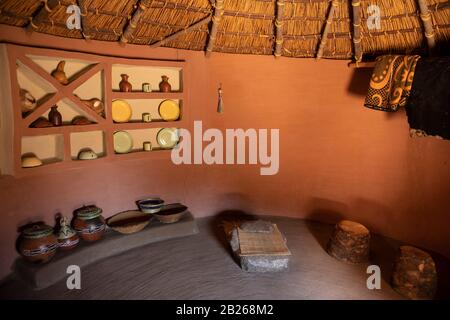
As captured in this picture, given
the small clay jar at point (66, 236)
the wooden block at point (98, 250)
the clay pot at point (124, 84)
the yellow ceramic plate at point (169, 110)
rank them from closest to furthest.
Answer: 1. the wooden block at point (98, 250)
2. the small clay jar at point (66, 236)
3. the clay pot at point (124, 84)
4. the yellow ceramic plate at point (169, 110)

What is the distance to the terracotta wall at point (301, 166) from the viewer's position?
2852 millimetres

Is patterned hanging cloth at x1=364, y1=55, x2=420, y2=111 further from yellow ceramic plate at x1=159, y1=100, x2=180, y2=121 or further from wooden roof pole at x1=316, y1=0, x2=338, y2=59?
yellow ceramic plate at x1=159, y1=100, x2=180, y2=121

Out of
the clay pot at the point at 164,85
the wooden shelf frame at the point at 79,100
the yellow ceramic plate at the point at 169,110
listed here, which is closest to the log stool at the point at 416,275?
→ the wooden shelf frame at the point at 79,100

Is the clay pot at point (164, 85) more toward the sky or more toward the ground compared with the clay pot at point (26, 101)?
more toward the sky

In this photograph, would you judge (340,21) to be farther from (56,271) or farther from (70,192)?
(56,271)

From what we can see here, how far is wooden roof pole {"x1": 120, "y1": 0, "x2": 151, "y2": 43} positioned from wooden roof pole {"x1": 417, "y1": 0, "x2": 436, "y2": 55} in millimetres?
2231

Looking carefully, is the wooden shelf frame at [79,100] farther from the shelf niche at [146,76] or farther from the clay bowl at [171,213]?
the clay bowl at [171,213]

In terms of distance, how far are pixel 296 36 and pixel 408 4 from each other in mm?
996

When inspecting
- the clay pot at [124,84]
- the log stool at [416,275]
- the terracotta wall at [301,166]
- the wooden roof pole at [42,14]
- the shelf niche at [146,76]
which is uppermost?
the wooden roof pole at [42,14]

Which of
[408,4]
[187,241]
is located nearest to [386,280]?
[187,241]

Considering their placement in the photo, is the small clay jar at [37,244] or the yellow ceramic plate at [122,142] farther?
the yellow ceramic plate at [122,142]

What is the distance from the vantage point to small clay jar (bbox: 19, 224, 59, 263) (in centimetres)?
228

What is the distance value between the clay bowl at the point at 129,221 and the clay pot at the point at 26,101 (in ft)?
4.08

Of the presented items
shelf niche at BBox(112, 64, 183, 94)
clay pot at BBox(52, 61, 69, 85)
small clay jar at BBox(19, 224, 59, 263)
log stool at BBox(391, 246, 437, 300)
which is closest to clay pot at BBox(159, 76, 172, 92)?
shelf niche at BBox(112, 64, 183, 94)
